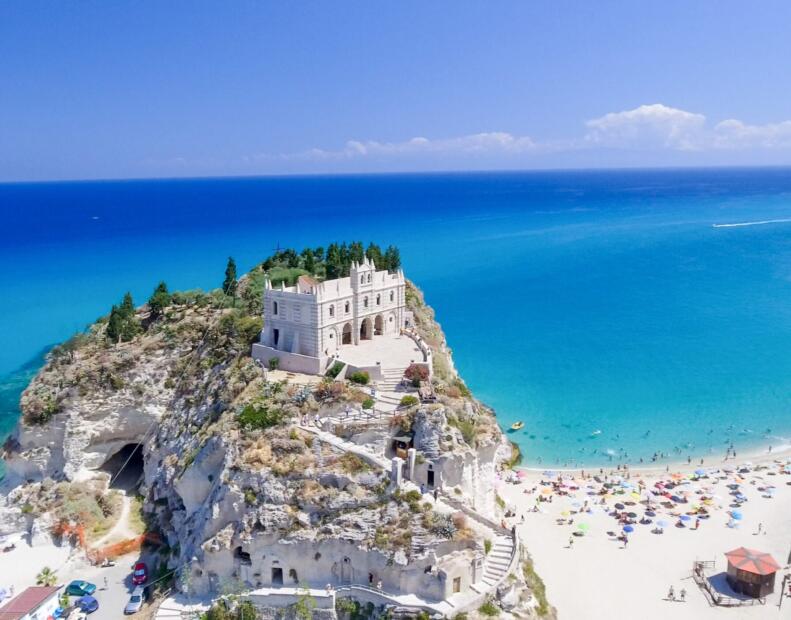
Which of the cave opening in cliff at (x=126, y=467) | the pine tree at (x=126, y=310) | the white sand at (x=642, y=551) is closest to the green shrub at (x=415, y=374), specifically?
the white sand at (x=642, y=551)

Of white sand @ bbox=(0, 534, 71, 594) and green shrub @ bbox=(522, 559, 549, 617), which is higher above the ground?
green shrub @ bbox=(522, 559, 549, 617)

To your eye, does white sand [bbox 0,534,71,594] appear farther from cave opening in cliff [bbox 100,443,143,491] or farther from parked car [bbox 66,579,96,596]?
cave opening in cliff [bbox 100,443,143,491]

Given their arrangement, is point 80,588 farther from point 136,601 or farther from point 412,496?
point 412,496

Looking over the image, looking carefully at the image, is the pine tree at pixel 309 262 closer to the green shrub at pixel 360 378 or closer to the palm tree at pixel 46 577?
the green shrub at pixel 360 378

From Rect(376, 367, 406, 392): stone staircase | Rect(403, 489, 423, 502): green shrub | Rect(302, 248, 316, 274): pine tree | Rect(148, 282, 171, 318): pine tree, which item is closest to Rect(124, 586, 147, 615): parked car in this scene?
Rect(403, 489, 423, 502): green shrub

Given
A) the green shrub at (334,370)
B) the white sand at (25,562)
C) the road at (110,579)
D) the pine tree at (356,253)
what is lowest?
the white sand at (25,562)

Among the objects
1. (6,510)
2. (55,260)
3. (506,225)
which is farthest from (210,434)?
(506,225)
